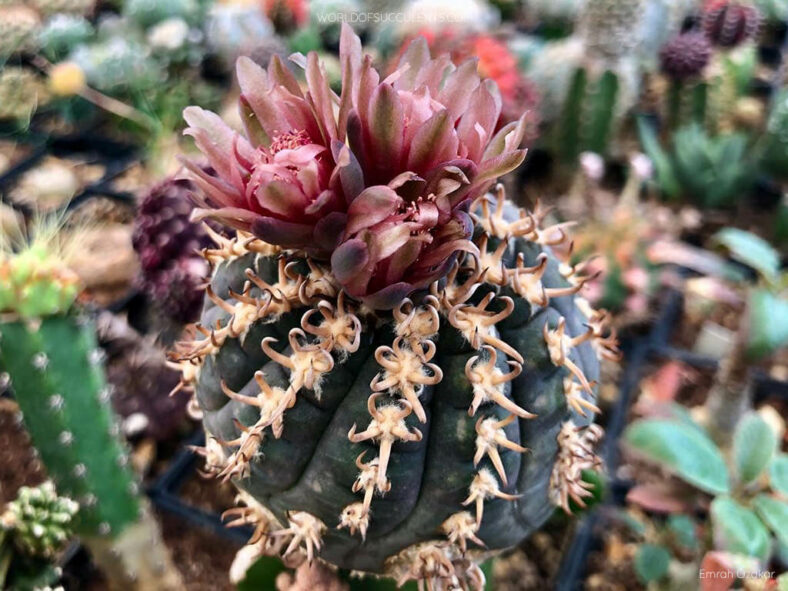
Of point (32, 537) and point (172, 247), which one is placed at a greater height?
point (172, 247)

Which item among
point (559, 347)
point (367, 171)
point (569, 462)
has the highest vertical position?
point (367, 171)

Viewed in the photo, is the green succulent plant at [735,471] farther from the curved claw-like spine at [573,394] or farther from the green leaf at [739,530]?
the curved claw-like spine at [573,394]

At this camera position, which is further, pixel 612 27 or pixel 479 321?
pixel 612 27

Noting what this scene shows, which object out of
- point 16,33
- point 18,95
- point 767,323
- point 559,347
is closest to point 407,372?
point 559,347

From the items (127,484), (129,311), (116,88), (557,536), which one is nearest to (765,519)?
(557,536)

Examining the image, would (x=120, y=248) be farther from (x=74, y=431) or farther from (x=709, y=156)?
(x=709, y=156)

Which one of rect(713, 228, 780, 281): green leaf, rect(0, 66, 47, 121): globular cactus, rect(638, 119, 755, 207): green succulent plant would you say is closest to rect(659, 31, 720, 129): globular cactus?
rect(638, 119, 755, 207): green succulent plant

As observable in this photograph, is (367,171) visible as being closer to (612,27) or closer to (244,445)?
(244,445)

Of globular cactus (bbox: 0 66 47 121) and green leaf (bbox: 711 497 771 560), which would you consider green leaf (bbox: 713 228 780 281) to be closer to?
green leaf (bbox: 711 497 771 560)
